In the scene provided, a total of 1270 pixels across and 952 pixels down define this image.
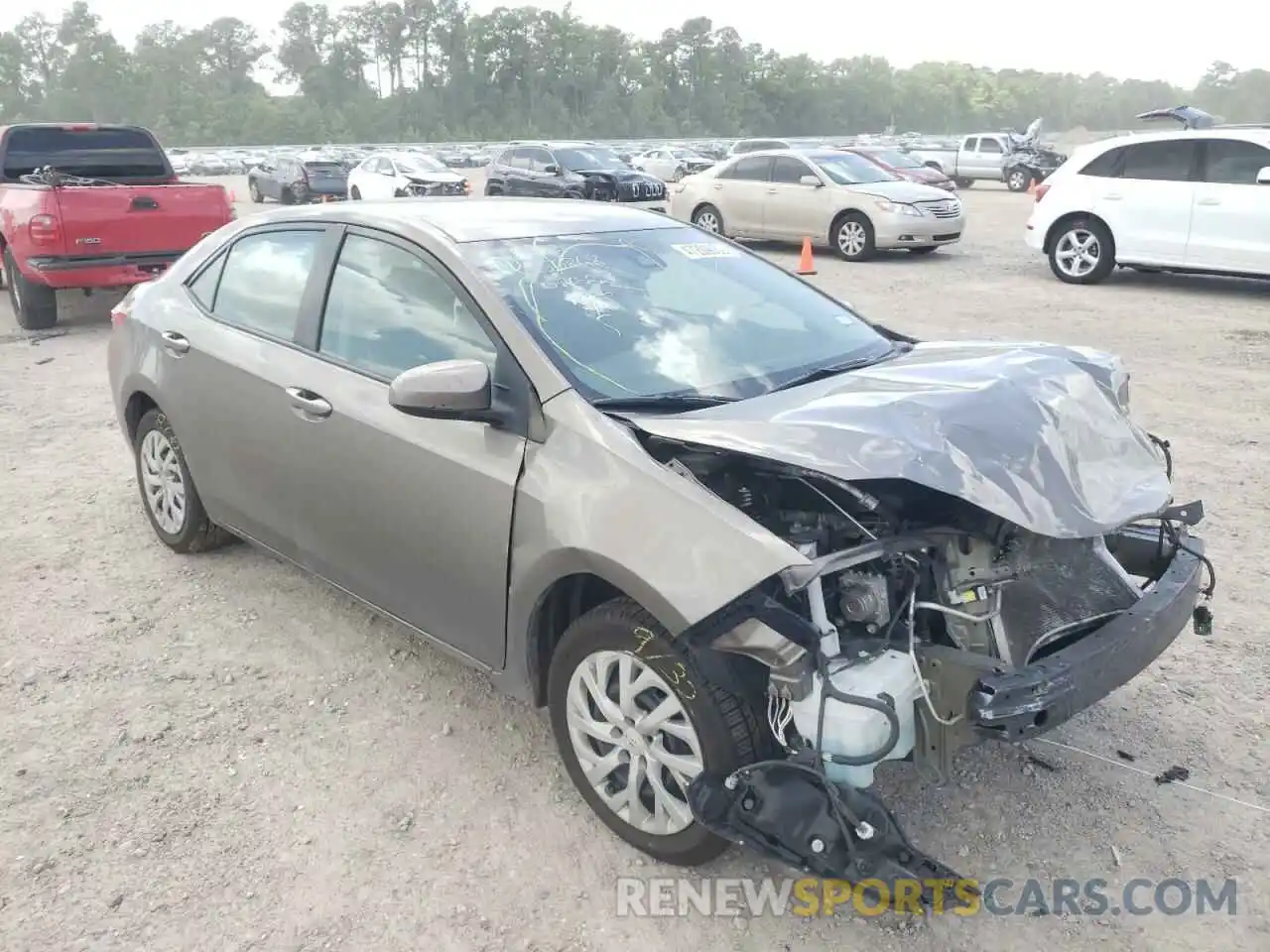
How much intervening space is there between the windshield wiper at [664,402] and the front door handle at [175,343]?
2301 millimetres

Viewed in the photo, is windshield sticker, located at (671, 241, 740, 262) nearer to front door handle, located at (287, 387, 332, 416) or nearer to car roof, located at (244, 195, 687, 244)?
car roof, located at (244, 195, 687, 244)

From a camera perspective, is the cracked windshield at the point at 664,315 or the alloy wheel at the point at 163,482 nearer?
the cracked windshield at the point at 664,315

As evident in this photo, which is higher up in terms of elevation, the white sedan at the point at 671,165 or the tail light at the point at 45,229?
the white sedan at the point at 671,165

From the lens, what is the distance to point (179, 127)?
8894cm

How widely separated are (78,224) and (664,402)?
8.38 m

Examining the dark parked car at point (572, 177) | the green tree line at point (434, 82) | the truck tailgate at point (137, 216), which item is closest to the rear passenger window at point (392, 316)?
the truck tailgate at point (137, 216)

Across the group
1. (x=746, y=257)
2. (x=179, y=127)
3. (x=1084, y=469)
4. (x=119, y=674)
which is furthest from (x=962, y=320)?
(x=179, y=127)

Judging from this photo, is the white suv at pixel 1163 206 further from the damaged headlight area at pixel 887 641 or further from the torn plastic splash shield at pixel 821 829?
the torn plastic splash shield at pixel 821 829

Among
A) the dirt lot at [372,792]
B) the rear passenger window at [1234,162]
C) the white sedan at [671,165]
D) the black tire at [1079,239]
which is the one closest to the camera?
the dirt lot at [372,792]

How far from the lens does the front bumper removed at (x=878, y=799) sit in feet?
7.66

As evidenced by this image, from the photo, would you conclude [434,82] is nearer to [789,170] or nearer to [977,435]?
[789,170]

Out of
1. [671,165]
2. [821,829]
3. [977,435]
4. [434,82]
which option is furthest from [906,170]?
[434,82]

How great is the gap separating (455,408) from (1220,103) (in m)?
147

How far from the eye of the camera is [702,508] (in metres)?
2.52
